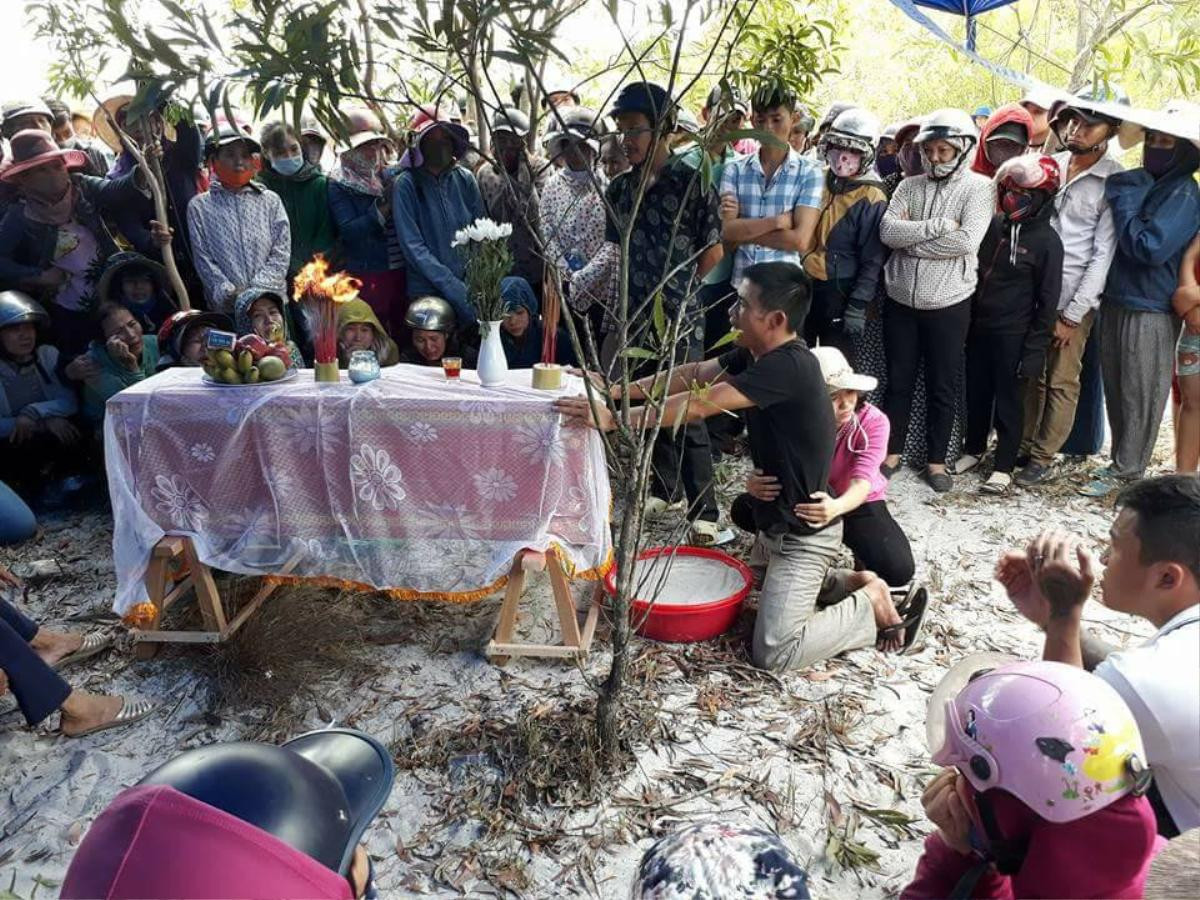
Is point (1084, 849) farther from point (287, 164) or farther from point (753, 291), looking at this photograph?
point (287, 164)

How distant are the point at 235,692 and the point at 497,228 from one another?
6.69ft

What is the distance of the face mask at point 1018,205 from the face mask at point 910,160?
72 cm

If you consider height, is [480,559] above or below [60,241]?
below

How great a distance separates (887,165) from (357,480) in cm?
492

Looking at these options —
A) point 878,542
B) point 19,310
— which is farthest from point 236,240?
point 878,542

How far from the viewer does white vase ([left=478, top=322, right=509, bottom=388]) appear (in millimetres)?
3459

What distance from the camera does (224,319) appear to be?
4.70 meters

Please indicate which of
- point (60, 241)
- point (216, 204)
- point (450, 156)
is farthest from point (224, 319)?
point (450, 156)

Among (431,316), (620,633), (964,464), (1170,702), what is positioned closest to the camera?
(1170,702)

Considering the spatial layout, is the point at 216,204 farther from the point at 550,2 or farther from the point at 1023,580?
the point at 1023,580

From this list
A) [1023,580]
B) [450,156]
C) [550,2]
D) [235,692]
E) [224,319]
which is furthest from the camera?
[450,156]

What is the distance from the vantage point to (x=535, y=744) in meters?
2.85

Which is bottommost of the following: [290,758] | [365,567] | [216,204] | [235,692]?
[235,692]

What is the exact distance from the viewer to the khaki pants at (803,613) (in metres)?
3.36
